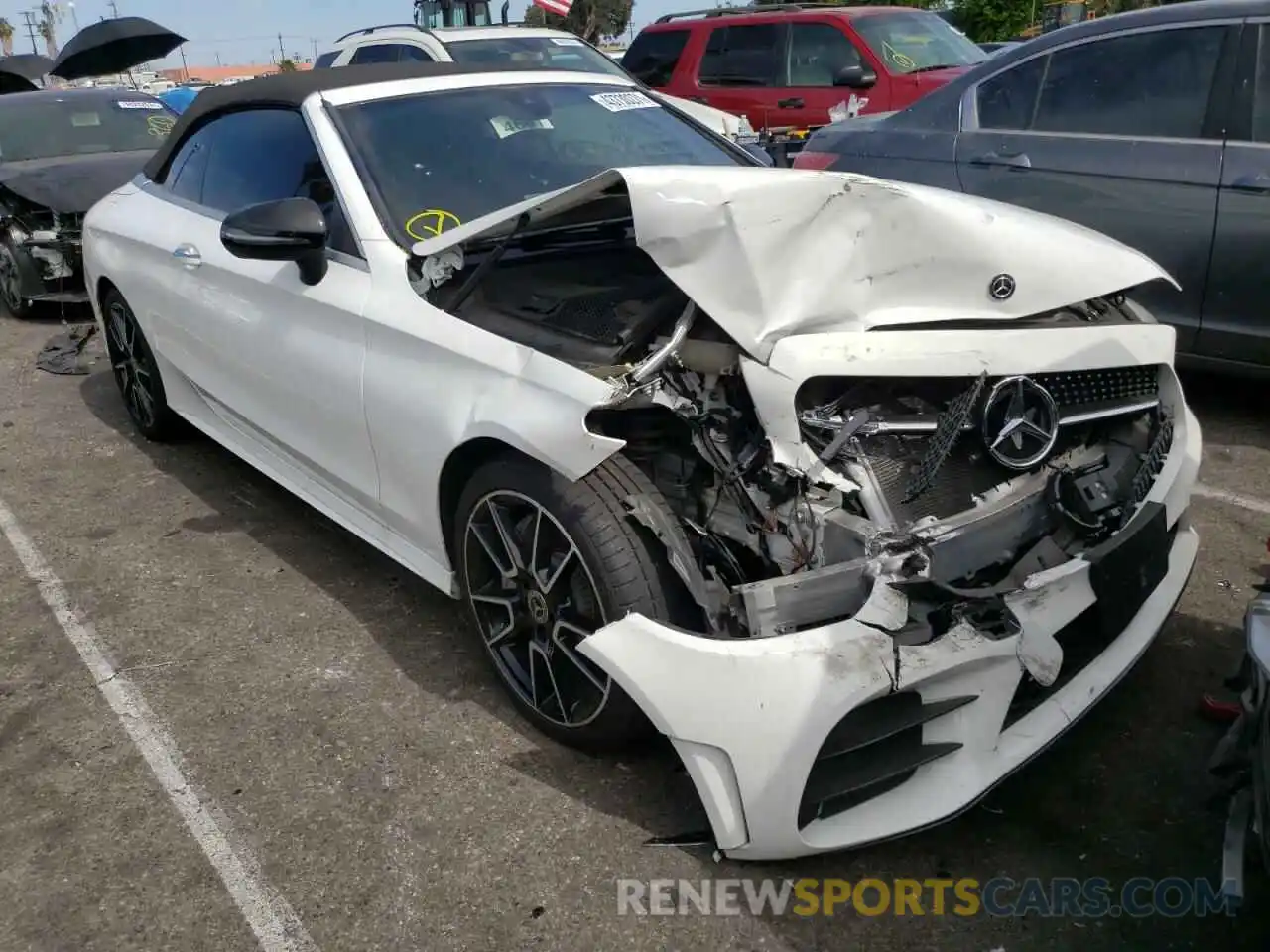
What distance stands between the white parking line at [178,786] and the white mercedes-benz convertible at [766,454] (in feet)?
2.51

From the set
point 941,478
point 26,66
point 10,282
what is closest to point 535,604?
point 941,478

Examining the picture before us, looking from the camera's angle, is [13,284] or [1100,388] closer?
[1100,388]

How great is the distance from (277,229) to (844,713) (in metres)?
2.02

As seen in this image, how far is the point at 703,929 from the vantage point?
2.24m

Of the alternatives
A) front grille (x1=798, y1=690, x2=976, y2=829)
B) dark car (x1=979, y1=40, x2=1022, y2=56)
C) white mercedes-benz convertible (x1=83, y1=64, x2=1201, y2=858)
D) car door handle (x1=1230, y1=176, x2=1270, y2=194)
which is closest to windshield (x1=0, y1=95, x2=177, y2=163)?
dark car (x1=979, y1=40, x2=1022, y2=56)

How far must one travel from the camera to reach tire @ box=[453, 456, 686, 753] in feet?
7.99

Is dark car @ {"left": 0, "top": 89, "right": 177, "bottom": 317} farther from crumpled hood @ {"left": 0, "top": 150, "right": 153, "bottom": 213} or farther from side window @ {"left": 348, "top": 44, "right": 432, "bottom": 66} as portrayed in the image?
side window @ {"left": 348, "top": 44, "right": 432, "bottom": 66}

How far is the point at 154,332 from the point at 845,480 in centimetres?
340

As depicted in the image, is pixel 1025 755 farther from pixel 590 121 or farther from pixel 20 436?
pixel 20 436

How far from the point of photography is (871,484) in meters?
2.33

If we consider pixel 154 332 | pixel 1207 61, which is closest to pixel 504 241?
pixel 154 332

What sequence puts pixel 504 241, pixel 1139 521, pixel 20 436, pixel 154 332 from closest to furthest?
pixel 1139 521 < pixel 504 241 < pixel 154 332 < pixel 20 436

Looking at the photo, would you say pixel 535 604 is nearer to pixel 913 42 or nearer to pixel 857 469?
pixel 857 469

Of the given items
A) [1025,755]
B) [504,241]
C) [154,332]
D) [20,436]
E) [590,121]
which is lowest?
[20,436]
